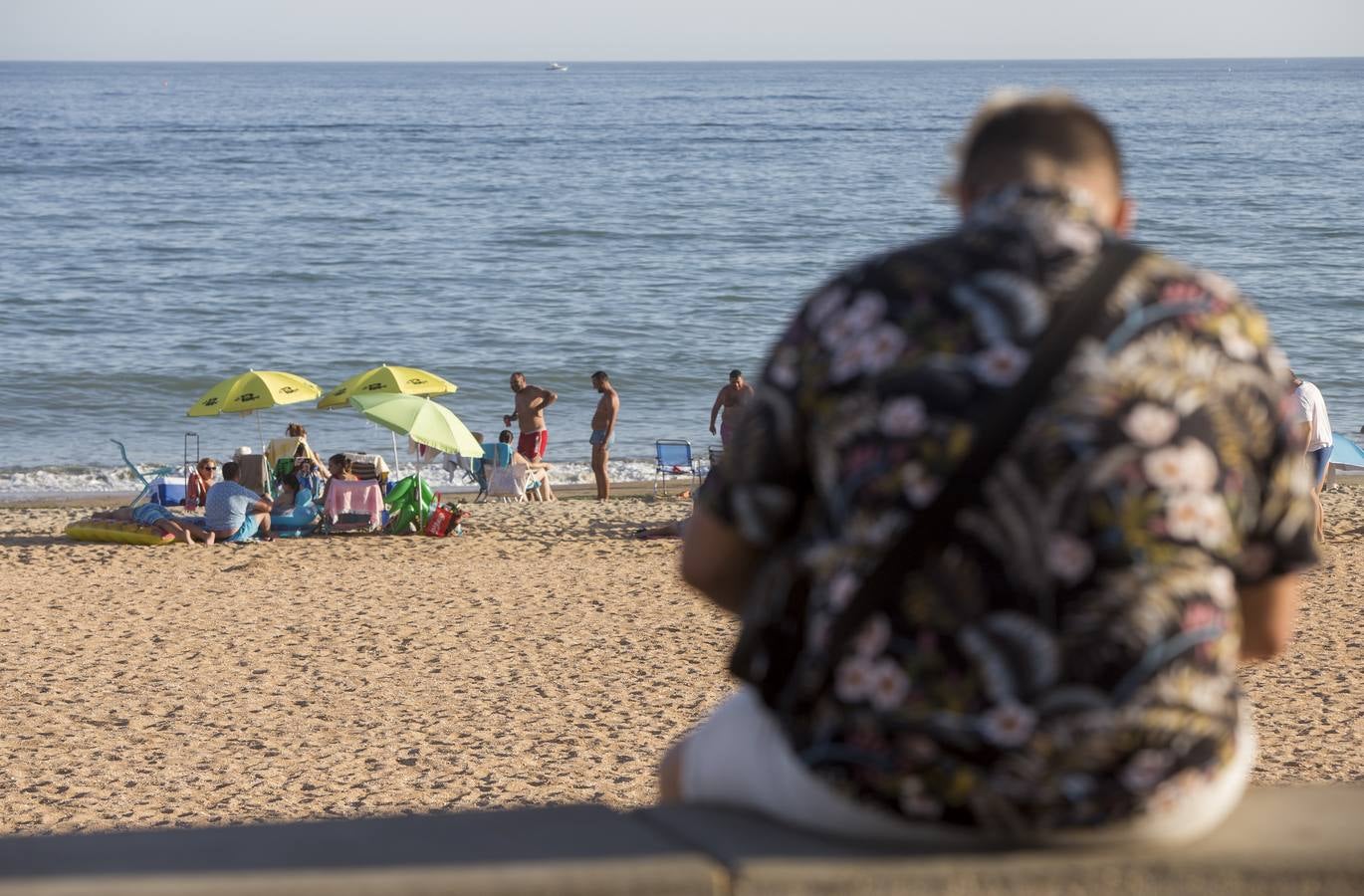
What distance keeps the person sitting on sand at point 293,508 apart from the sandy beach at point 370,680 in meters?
0.68

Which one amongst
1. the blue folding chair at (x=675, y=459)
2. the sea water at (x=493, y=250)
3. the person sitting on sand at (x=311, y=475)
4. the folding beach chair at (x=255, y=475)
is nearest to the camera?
the person sitting on sand at (x=311, y=475)

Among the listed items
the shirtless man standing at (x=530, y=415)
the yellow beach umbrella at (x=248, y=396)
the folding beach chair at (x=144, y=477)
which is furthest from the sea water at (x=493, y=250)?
the yellow beach umbrella at (x=248, y=396)

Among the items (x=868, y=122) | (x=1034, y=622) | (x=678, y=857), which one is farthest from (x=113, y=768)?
(x=868, y=122)

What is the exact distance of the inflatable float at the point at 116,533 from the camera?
1160 centimetres

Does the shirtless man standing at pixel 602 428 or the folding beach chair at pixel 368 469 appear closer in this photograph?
the folding beach chair at pixel 368 469

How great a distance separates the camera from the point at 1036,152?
1.69m

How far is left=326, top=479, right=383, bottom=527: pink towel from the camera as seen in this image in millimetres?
12258

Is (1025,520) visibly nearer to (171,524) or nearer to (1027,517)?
(1027,517)

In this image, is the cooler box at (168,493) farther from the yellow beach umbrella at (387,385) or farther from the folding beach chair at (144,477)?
the yellow beach umbrella at (387,385)

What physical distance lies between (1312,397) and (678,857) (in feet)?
31.4

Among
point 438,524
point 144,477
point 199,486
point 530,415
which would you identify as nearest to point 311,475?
point 199,486

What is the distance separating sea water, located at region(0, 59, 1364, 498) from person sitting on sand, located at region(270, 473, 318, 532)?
545 cm

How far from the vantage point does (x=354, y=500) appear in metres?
12.3

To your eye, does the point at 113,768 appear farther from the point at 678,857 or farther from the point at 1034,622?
the point at 1034,622
